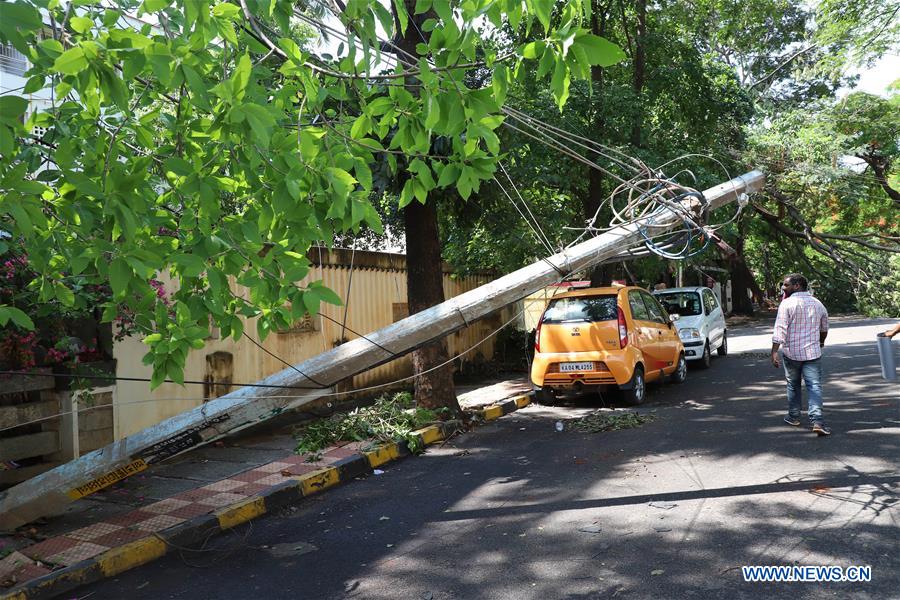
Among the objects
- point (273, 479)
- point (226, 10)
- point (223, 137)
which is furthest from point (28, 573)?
point (226, 10)

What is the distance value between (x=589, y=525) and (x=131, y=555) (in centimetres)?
335

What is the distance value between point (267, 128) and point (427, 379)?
6555mm

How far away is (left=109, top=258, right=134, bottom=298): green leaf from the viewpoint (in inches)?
124

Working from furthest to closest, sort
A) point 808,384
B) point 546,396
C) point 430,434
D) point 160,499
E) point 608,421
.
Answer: point 546,396 < point 608,421 < point 430,434 < point 808,384 < point 160,499

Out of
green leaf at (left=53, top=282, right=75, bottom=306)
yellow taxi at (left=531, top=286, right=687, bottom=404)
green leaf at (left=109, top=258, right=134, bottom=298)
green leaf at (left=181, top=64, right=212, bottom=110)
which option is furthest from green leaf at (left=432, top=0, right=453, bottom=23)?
yellow taxi at (left=531, top=286, right=687, bottom=404)

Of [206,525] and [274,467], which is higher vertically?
[274,467]

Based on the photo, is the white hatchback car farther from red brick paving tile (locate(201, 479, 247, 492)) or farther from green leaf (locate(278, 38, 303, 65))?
green leaf (locate(278, 38, 303, 65))

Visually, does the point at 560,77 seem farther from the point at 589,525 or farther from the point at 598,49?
the point at 589,525

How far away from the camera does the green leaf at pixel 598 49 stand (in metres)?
3.00

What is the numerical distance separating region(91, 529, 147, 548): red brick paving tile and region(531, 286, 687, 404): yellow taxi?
20.5ft

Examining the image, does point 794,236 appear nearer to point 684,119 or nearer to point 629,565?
point 684,119

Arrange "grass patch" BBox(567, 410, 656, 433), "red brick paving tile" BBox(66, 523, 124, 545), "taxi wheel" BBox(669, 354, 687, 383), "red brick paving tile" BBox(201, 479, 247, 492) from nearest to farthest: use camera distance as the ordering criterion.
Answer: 1. "red brick paving tile" BBox(66, 523, 124, 545)
2. "red brick paving tile" BBox(201, 479, 247, 492)
3. "grass patch" BBox(567, 410, 656, 433)
4. "taxi wheel" BBox(669, 354, 687, 383)

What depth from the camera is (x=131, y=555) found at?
508 cm

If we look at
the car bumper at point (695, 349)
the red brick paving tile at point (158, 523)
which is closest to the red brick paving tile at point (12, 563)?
the red brick paving tile at point (158, 523)
